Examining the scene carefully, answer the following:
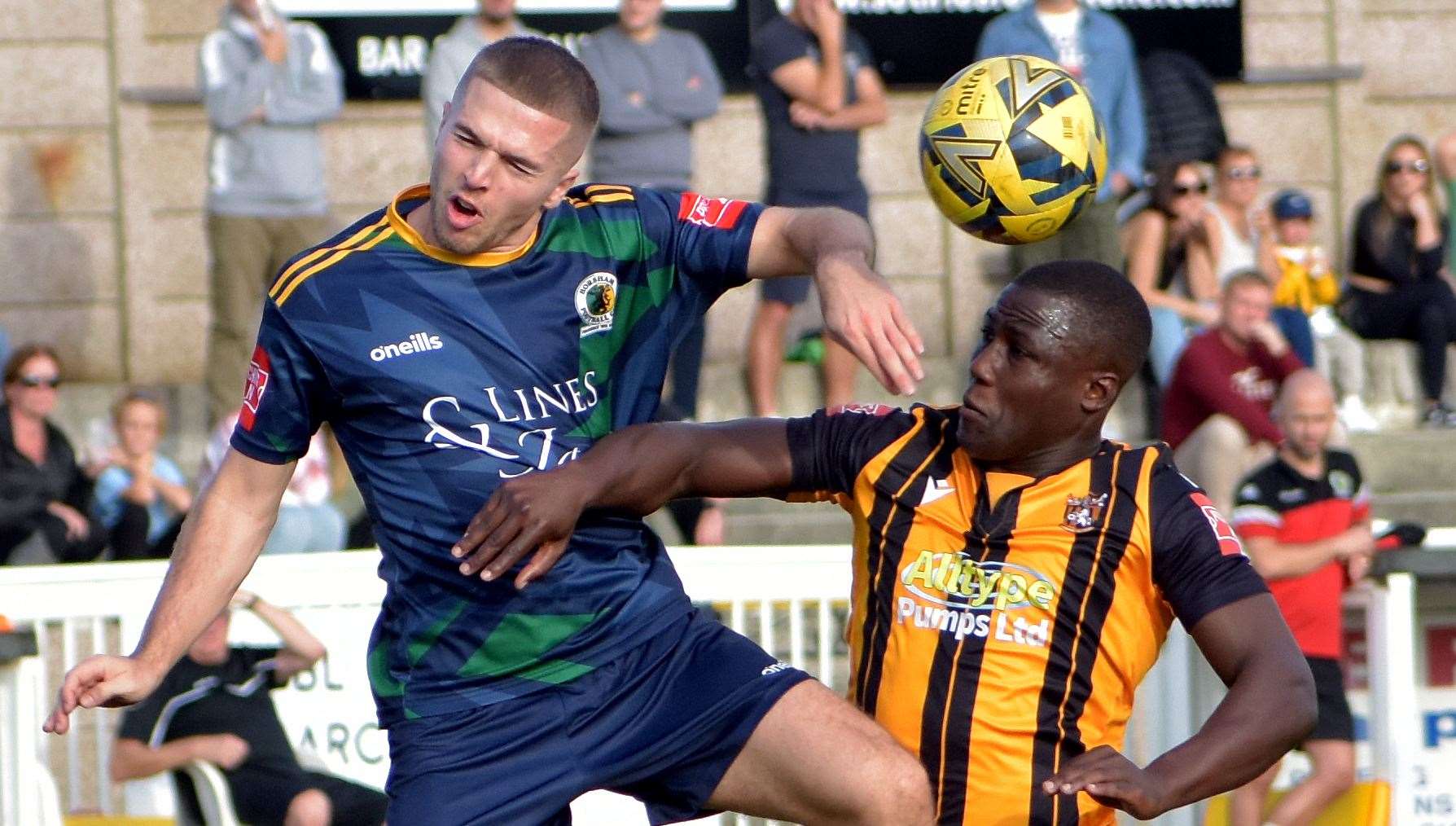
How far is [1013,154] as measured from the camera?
4.83 metres

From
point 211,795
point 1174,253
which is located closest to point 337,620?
point 211,795

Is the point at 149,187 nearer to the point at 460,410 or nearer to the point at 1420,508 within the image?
the point at 1420,508

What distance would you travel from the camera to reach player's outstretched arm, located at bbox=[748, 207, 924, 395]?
366 centimetres

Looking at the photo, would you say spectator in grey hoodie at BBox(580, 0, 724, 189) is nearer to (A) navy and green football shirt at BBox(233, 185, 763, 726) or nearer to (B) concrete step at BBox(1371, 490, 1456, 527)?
(B) concrete step at BBox(1371, 490, 1456, 527)

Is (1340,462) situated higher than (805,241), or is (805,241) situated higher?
(805,241)

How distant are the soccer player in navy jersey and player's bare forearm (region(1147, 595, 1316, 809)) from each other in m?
0.56

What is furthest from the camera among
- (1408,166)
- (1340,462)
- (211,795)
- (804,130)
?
(1408,166)

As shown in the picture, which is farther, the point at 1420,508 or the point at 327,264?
the point at 1420,508

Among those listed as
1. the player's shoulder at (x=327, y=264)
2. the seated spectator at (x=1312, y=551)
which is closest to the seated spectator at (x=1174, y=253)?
the seated spectator at (x=1312, y=551)

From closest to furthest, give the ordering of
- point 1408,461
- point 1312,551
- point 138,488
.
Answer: point 1312,551 → point 138,488 → point 1408,461

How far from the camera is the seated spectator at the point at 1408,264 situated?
10.4 metres

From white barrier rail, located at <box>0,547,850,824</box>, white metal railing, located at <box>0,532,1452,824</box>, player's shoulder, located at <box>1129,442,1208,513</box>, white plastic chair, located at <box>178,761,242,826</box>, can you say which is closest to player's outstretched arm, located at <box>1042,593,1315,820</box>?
player's shoulder, located at <box>1129,442,1208,513</box>

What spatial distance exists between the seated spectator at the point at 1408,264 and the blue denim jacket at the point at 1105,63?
1658 millimetres

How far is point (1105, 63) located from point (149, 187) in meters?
5.66
